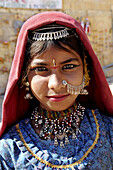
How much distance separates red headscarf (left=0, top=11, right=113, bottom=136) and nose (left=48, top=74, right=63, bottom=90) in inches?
9.3

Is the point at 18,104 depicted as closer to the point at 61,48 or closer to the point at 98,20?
the point at 61,48

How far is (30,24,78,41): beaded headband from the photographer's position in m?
1.40

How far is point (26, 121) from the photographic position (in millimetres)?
1626

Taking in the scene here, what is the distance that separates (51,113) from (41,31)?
0.61 metres

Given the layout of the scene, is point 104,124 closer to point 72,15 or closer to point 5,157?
point 5,157

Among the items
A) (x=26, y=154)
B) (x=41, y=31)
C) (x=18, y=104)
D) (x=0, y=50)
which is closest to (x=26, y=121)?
(x=18, y=104)

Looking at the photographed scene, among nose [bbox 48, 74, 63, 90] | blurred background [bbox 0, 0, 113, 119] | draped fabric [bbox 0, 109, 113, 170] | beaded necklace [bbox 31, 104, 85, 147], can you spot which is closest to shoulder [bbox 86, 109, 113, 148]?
draped fabric [bbox 0, 109, 113, 170]

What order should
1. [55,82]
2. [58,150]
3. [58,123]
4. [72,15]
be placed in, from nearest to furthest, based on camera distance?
[55,82] → [58,150] → [58,123] → [72,15]

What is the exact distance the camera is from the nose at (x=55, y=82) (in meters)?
1.36

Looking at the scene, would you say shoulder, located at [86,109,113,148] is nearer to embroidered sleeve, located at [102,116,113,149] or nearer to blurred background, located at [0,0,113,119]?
embroidered sleeve, located at [102,116,113,149]

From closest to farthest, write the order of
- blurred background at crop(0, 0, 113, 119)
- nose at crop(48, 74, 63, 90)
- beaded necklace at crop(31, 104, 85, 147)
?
nose at crop(48, 74, 63, 90), beaded necklace at crop(31, 104, 85, 147), blurred background at crop(0, 0, 113, 119)

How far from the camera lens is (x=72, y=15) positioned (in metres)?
6.82

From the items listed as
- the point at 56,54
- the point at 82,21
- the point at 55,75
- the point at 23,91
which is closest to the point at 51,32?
the point at 56,54

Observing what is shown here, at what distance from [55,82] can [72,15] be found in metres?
5.92
